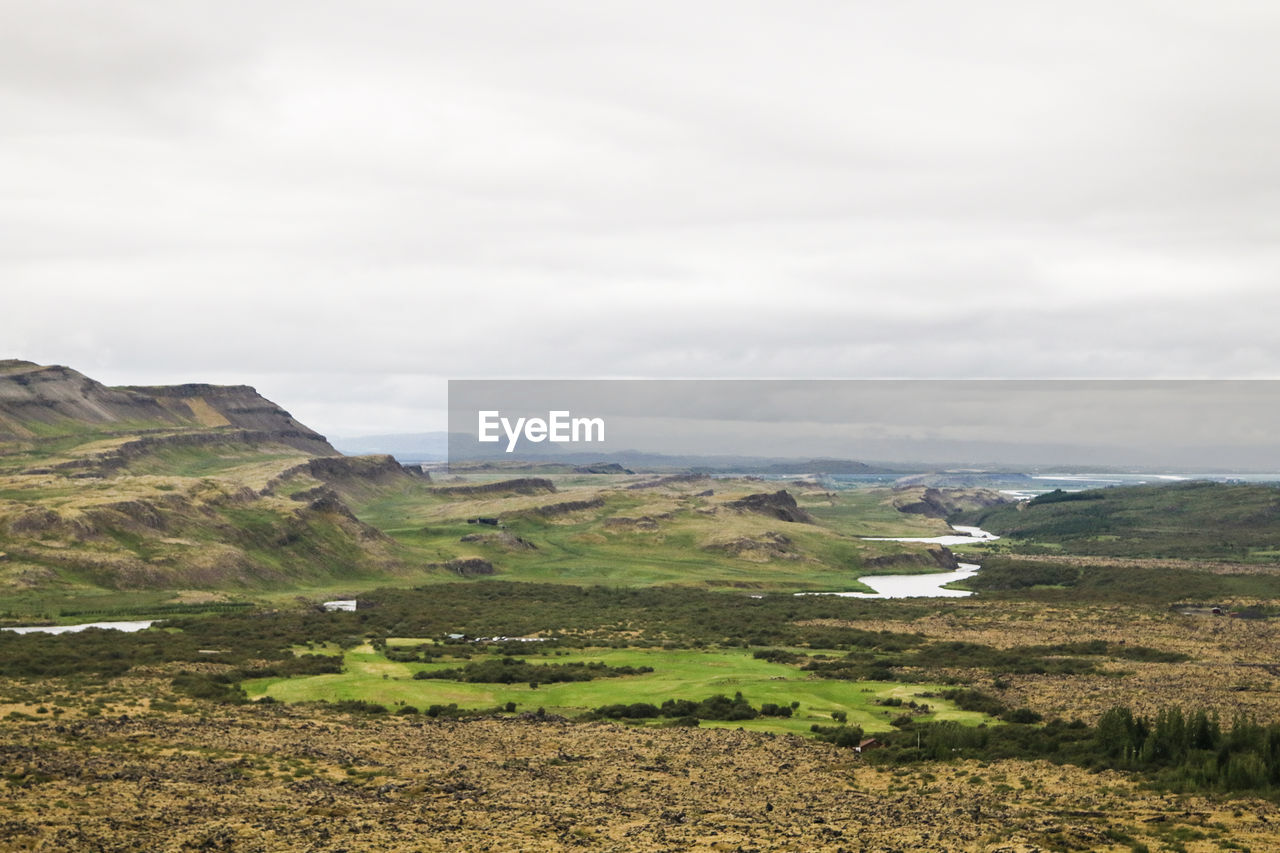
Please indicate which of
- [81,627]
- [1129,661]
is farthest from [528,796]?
[81,627]

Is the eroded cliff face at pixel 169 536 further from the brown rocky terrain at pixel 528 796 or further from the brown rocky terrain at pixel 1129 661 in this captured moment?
the brown rocky terrain at pixel 528 796

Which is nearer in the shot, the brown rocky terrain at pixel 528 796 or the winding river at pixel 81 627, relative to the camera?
the brown rocky terrain at pixel 528 796

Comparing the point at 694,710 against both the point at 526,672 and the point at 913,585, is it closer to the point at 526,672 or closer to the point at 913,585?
the point at 526,672

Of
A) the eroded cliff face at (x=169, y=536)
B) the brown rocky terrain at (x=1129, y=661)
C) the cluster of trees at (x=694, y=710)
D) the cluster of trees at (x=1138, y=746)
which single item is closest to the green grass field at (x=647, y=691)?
the cluster of trees at (x=694, y=710)

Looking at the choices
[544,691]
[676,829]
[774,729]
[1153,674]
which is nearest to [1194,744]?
[774,729]

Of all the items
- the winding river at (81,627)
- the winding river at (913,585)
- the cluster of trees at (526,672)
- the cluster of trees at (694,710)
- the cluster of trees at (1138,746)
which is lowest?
the winding river at (913,585)

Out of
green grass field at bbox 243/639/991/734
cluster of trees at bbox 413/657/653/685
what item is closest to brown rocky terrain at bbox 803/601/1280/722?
green grass field at bbox 243/639/991/734
